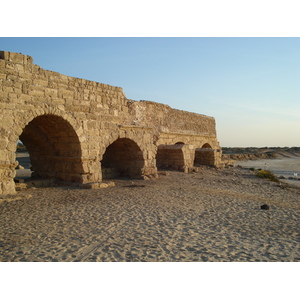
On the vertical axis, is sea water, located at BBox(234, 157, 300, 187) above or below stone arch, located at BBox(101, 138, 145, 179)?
below

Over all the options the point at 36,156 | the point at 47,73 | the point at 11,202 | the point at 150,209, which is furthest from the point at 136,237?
the point at 36,156

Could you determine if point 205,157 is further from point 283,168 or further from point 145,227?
point 145,227

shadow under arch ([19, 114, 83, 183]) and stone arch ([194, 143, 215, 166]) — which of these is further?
stone arch ([194, 143, 215, 166])

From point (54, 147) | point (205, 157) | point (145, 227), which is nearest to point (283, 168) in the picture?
point (205, 157)

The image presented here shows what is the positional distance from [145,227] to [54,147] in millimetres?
5943

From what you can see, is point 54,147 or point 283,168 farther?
point 283,168

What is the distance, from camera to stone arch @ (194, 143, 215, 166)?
56.1ft

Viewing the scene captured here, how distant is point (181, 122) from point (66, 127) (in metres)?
8.75

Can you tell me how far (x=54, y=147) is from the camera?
977cm

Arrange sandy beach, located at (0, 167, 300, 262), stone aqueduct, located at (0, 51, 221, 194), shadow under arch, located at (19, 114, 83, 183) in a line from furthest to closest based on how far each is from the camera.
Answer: shadow under arch, located at (19, 114, 83, 183) → stone aqueduct, located at (0, 51, 221, 194) → sandy beach, located at (0, 167, 300, 262)

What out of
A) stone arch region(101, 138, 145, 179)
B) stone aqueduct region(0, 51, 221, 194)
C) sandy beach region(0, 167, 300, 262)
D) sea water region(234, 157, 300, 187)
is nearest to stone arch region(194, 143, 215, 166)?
Answer: stone aqueduct region(0, 51, 221, 194)

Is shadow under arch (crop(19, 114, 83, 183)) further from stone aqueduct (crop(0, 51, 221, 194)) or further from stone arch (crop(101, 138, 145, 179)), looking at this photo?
stone arch (crop(101, 138, 145, 179))

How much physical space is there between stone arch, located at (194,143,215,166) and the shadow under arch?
9.74 meters

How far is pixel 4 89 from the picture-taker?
7.36 metres
